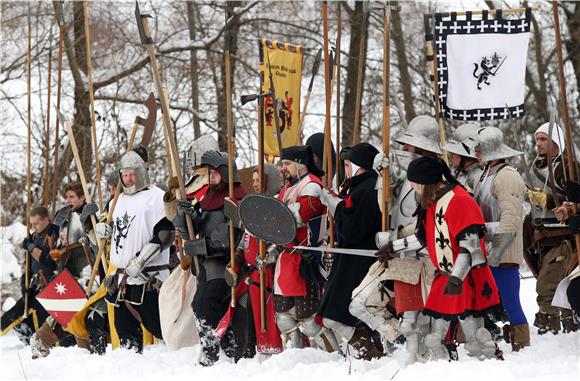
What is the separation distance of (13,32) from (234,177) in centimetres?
1054

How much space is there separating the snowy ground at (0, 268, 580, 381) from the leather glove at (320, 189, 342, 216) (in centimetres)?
93

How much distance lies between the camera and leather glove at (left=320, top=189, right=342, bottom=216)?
693 centimetres

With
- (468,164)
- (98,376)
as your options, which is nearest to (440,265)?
(468,164)

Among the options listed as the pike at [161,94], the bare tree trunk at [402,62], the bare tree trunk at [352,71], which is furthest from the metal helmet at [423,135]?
the bare tree trunk at [402,62]

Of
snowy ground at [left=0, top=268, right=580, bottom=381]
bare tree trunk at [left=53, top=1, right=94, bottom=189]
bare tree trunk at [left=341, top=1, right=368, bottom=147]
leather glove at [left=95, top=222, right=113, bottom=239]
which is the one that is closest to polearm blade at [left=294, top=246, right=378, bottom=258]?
snowy ground at [left=0, top=268, right=580, bottom=381]

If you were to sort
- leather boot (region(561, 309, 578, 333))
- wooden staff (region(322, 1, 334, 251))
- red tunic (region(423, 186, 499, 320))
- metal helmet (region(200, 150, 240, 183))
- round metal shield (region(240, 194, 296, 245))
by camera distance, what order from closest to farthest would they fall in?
red tunic (region(423, 186, 499, 320)), round metal shield (region(240, 194, 296, 245)), wooden staff (region(322, 1, 334, 251)), metal helmet (region(200, 150, 240, 183)), leather boot (region(561, 309, 578, 333))

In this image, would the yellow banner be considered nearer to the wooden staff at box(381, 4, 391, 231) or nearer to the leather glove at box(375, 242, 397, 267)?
the wooden staff at box(381, 4, 391, 231)

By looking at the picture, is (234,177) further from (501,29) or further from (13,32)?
(13,32)

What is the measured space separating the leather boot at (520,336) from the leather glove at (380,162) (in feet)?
4.73

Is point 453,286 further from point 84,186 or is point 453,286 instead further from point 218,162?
point 84,186

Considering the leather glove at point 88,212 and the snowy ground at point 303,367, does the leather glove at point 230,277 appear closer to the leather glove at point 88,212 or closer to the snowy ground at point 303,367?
the snowy ground at point 303,367

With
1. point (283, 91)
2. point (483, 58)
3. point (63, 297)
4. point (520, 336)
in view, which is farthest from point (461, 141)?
point (63, 297)

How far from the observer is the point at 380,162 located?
6359mm

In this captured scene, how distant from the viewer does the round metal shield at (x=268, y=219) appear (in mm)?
7008
